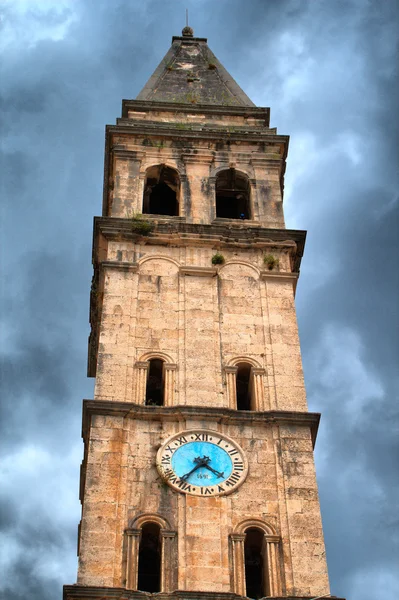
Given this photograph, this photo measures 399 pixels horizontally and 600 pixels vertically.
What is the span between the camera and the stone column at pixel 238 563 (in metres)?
28.8

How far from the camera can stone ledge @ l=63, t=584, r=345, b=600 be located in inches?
1089

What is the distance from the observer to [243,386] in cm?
3584

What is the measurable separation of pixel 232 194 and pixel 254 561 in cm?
1783

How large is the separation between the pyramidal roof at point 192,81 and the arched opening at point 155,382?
54.5 feet

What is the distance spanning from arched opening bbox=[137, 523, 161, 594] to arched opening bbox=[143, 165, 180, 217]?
15.9 metres

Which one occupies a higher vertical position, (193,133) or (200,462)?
(193,133)

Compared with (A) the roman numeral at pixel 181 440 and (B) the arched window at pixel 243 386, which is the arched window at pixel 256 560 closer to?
(A) the roman numeral at pixel 181 440

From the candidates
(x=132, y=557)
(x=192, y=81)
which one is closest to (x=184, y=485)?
(x=132, y=557)

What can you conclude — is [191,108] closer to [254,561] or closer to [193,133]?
[193,133]

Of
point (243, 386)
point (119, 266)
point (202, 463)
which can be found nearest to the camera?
point (202, 463)

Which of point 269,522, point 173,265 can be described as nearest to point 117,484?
point 269,522

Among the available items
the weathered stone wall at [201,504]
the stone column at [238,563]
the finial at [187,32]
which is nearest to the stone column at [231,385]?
the weathered stone wall at [201,504]

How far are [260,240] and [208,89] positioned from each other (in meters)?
12.9

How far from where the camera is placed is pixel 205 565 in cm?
2919
